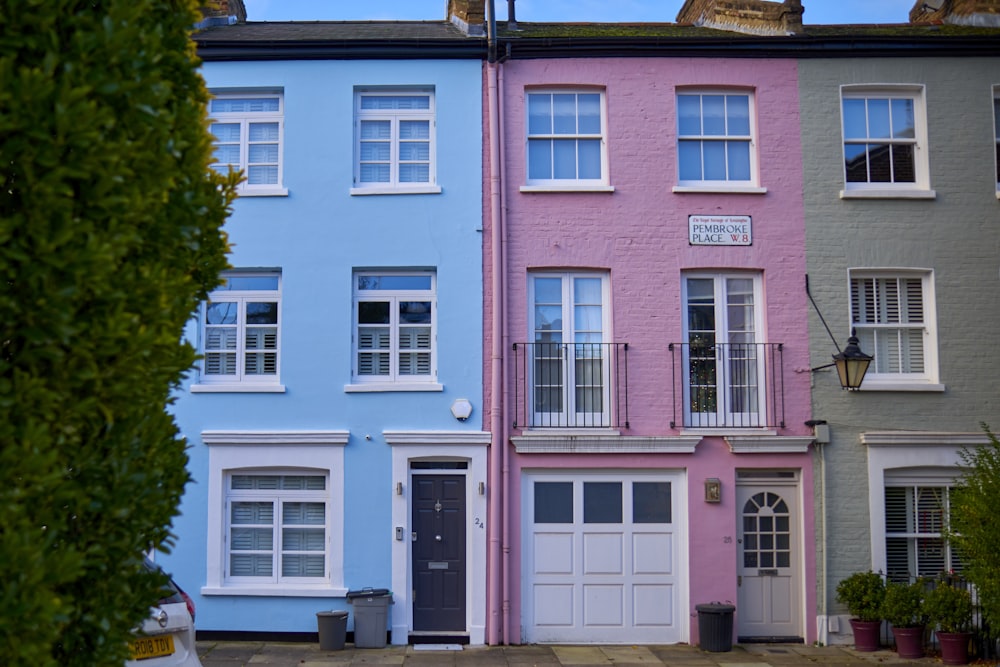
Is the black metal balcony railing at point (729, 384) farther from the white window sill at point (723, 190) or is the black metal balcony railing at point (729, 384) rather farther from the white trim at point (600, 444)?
the white window sill at point (723, 190)

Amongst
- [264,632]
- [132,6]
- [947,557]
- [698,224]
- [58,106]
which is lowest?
[264,632]

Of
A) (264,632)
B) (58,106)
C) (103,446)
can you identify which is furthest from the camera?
(264,632)

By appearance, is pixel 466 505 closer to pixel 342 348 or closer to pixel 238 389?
pixel 342 348

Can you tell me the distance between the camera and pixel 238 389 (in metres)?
15.3

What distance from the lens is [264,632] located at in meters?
15.0

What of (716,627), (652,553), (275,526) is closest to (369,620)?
(275,526)

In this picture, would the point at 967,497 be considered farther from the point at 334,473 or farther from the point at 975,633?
the point at 334,473

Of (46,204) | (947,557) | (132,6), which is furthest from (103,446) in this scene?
(947,557)

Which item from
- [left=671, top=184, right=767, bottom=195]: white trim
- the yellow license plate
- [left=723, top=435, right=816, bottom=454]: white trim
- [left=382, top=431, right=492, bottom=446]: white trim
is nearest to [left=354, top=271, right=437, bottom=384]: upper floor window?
[left=382, top=431, right=492, bottom=446]: white trim

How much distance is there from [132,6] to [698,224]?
12091mm

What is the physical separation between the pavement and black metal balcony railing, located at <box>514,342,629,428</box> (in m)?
3.15

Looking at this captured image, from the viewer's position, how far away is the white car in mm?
8317

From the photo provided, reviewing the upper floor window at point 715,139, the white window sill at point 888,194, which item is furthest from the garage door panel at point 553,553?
the white window sill at point 888,194

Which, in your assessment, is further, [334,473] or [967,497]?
[334,473]
